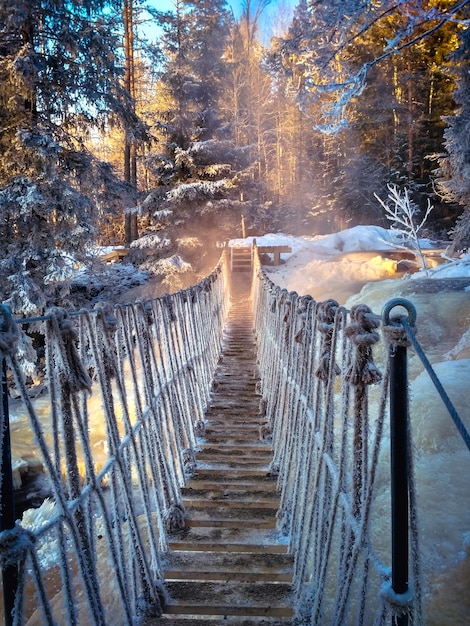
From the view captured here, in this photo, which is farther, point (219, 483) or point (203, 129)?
point (203, 129)

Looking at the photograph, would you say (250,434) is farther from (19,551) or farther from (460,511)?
(19,551)

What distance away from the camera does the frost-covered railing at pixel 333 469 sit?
→ 44.9 inches

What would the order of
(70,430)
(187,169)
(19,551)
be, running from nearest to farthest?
(19,551)
(70,430)
(187,169)

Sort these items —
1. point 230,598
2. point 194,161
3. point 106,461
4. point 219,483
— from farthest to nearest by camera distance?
point 194,161 < point 219,483 < point 106,461 < point 230,598

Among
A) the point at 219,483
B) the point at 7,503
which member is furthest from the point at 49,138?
the point at 7,503

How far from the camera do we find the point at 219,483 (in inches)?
110

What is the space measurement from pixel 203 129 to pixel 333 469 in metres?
13.7

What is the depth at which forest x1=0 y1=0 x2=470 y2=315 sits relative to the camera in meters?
7.25

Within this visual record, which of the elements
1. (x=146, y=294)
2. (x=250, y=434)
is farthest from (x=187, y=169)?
(x=250, y=434)

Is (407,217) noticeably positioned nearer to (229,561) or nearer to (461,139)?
(461,139)

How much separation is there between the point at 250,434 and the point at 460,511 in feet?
5.25

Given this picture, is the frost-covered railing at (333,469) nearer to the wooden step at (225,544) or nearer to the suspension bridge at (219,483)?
the suspension bridge at (219,483)

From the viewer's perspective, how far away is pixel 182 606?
1890 millimetres

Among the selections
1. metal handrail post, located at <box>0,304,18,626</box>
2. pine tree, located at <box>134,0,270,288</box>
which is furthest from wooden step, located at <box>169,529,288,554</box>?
pine tree, located at <box>134,0,270,288</box>
